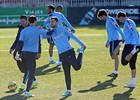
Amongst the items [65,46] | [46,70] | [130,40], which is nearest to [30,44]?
[65,46]

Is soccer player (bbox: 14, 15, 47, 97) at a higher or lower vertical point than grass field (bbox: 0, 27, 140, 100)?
higher

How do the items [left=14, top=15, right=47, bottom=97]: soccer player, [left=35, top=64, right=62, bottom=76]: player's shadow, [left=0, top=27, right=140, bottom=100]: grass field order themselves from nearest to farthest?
[left=14, top=15, right=47, bottom=97]: soccer player
[left=0, top=27, right=140, bottom=100]: grass field
[left=35, top=64, right=62, bottom=76]: player's shadow

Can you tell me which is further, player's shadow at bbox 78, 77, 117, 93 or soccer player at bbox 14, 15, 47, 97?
player's shadow at bbox 78, 77, 117, 93

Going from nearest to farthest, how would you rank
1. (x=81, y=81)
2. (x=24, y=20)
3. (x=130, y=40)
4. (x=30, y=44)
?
(x=30, y=44) < (x=24, y=20) < (x=130, y=40) < (x=81, y=81)

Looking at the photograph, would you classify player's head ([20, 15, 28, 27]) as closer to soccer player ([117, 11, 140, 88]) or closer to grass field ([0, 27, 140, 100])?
grass field ([0, 27, 140, 100])

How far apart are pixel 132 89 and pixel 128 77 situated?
1.58 meters

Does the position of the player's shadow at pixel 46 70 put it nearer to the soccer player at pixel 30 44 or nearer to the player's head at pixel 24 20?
the player's head at pixel 24 20

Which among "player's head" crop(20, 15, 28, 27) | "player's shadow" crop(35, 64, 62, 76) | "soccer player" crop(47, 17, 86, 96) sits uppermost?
"player's head" crop(20, 15, 28, 27)

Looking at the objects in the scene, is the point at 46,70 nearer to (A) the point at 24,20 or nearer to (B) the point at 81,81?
(B) the point at 81,81

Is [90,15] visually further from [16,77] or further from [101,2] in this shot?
[16,77]

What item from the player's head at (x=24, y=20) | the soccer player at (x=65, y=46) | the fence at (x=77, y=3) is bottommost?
the soccer player at (x=65, y=46)

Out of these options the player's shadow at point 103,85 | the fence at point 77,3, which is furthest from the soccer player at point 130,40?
the fence at point 77,3

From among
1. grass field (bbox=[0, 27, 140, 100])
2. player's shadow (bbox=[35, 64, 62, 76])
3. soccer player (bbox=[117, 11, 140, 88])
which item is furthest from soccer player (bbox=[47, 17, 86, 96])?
player's shadow (bbox=[35, 64, 62, 76])

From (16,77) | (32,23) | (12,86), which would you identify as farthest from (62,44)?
(16,77)
